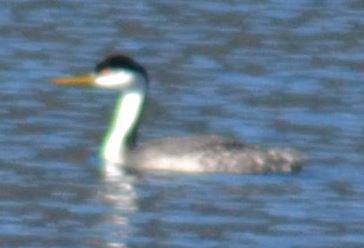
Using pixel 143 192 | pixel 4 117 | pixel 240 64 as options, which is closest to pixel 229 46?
pixel 240 64

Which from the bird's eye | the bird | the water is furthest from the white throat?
the bird's eye

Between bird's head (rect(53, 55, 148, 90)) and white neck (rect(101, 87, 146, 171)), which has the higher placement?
bird's head (rect(53, 55, 148, 90))

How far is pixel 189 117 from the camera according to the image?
72.4 feet

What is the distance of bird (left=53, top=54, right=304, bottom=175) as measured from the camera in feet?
65.8

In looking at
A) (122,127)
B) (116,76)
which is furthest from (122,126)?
(116,76)

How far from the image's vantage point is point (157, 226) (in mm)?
17547

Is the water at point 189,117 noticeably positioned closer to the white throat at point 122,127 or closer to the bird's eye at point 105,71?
the white throat at point 122,127

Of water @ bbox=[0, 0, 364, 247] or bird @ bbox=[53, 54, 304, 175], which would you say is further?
bird @ bbox=[53, 54, 304, 175]

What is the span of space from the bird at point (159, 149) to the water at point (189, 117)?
16 cm

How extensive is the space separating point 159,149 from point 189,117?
1.78 meters

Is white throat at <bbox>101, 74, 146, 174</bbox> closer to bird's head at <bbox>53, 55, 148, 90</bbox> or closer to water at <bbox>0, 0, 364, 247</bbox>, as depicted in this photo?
bird's head at <bbox>53, 55, 148, 90</bbox>

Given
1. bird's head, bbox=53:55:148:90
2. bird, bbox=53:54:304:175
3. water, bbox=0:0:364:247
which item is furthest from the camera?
bird's head, bbox=53:55:148:90

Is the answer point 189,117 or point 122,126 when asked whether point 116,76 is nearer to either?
point 122,126

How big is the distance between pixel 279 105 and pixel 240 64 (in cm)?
206
